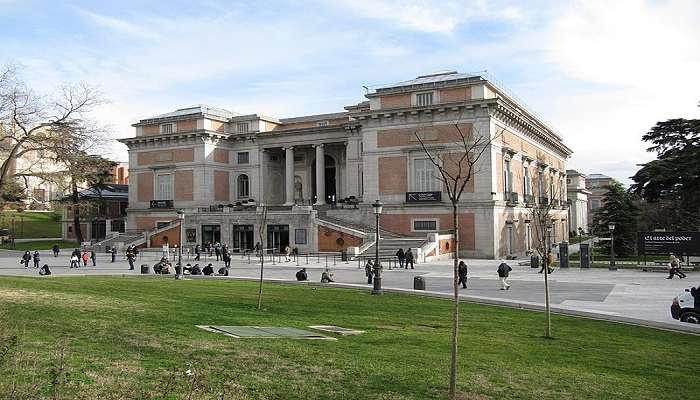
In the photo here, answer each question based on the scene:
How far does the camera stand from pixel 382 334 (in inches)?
525

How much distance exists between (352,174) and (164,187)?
21.2 metres

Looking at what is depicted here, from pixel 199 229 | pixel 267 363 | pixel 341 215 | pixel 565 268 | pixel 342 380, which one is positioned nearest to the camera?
pixel 342 380

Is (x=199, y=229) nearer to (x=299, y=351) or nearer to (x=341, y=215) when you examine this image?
(x=341, y=215)

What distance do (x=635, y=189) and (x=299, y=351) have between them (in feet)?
138

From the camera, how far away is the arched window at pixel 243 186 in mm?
65562

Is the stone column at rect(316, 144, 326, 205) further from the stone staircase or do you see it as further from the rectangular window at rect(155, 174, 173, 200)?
the rectangular window at rect(155, 174, 173, 200)

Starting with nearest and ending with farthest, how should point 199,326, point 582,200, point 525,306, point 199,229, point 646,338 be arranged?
point 199,326 → point 646,338 → point 525,306 → point 199,229 → point 582,200

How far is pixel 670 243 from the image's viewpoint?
36.1 metres

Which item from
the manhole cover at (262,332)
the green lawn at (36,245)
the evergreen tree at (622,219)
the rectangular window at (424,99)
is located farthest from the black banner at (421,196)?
the green lawn at (36,245)

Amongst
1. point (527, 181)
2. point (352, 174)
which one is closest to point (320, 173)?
point (352, 174)

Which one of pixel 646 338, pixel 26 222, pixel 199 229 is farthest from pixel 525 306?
pixel 26 222

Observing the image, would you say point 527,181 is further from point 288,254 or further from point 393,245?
point 288,254

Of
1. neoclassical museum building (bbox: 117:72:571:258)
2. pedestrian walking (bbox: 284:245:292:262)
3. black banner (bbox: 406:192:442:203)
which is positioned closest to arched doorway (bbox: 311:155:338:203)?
neoclassical museum building (bbox: 117:72:571:258)

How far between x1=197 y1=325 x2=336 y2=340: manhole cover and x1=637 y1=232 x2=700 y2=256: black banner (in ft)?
98.8
